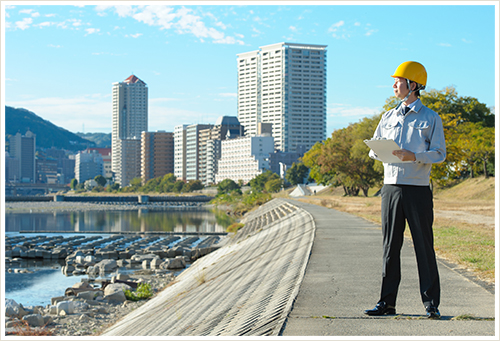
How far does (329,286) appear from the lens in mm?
6297

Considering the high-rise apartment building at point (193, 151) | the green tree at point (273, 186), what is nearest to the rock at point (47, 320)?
the green tree at point (273, 186)

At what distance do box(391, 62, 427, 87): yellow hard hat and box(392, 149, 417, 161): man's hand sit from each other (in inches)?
27.2

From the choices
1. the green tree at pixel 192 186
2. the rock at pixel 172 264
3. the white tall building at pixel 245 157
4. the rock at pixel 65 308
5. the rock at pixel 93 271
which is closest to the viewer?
the rock at pixel 65 308

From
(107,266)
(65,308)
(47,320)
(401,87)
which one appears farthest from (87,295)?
(401,87)

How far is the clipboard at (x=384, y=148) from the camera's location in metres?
4.09

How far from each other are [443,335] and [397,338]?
1.37 feet

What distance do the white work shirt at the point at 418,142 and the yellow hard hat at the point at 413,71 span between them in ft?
0.74

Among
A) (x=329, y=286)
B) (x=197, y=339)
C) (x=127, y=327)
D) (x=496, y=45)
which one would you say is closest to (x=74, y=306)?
(x=127, y=327)

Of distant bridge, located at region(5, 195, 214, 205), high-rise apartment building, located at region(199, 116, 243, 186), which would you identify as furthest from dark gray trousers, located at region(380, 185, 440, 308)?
high-rise apartment building, located at region(199, 116, 243, 186)

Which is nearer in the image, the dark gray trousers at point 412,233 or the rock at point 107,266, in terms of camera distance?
the dark gray trousers at point 412,233

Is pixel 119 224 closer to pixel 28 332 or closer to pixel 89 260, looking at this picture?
pixel 89 260

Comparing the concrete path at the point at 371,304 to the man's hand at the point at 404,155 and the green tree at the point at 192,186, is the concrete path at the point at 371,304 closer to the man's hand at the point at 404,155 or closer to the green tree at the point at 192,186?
the man's hand at the point at 404,155

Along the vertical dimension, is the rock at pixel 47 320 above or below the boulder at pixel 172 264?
above

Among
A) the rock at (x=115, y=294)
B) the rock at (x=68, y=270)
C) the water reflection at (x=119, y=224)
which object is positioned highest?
the rock at (x=115, y=294)
